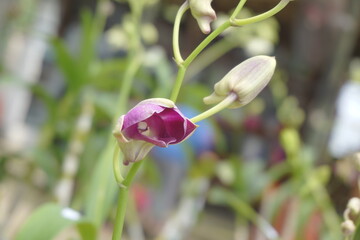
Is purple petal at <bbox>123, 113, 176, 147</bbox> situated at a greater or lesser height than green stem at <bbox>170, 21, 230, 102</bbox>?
lesser

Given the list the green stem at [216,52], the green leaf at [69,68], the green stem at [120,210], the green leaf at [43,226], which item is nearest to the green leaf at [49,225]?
the green leaf at [43,226]

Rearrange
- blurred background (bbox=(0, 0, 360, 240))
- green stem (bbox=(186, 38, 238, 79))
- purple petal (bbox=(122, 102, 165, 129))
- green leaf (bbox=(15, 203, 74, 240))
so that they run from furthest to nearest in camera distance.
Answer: green stem (bbox=(186, 38, 238, 79)) → blurred background (bbox=(0, 0, 360, 240)) → green leaf (bbox=(15, 203, 74, 240)) → purple petal (bbox=(122, 102, 165, 129))

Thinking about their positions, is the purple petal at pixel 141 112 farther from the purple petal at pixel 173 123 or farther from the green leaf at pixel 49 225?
the green leaf at pixel 49 225

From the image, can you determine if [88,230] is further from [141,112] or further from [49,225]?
[141,112]

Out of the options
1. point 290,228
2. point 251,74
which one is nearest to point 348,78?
point 290,228

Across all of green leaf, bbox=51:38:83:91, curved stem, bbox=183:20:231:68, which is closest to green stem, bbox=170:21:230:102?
curved stem, bbox=183:20:231:68

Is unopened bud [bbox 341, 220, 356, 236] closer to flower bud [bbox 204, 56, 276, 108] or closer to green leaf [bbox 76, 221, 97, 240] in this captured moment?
flower bud [bbox 204, 56, 276, 108]

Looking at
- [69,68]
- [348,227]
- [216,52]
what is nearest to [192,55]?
[348,227]
